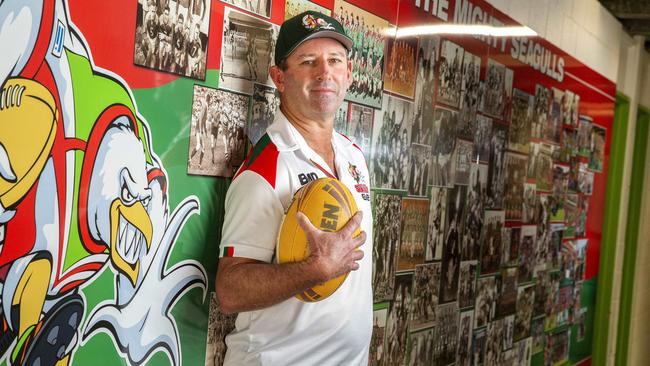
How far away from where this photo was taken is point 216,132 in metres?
2.11

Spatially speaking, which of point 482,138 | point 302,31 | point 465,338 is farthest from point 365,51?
point 465,338

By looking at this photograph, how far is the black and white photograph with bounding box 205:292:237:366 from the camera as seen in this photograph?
2150 millimetres

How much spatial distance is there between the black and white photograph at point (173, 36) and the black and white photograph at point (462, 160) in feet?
6.30

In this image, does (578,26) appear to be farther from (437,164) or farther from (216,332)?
(216,332)

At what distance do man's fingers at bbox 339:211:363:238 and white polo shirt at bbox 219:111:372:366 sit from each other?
0.19 metres

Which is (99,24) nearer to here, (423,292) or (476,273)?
(423,292)

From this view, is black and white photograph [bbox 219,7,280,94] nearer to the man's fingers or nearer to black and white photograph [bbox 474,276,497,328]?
the man's fingers

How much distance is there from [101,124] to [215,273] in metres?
0.62

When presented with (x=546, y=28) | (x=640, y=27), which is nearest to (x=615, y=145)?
(x=640, y=27)

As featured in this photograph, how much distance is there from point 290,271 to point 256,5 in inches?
33.1

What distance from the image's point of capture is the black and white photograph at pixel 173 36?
1.83 m

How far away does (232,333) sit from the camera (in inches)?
84.6

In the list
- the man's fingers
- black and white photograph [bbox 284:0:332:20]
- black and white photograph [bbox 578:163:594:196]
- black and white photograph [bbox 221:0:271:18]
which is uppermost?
black and white photograph [bbox 284:0:332:20]

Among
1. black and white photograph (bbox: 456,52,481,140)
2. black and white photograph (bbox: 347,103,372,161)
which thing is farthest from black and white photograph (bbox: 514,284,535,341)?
black and white photograph (bbox: 347,103,372,161)
